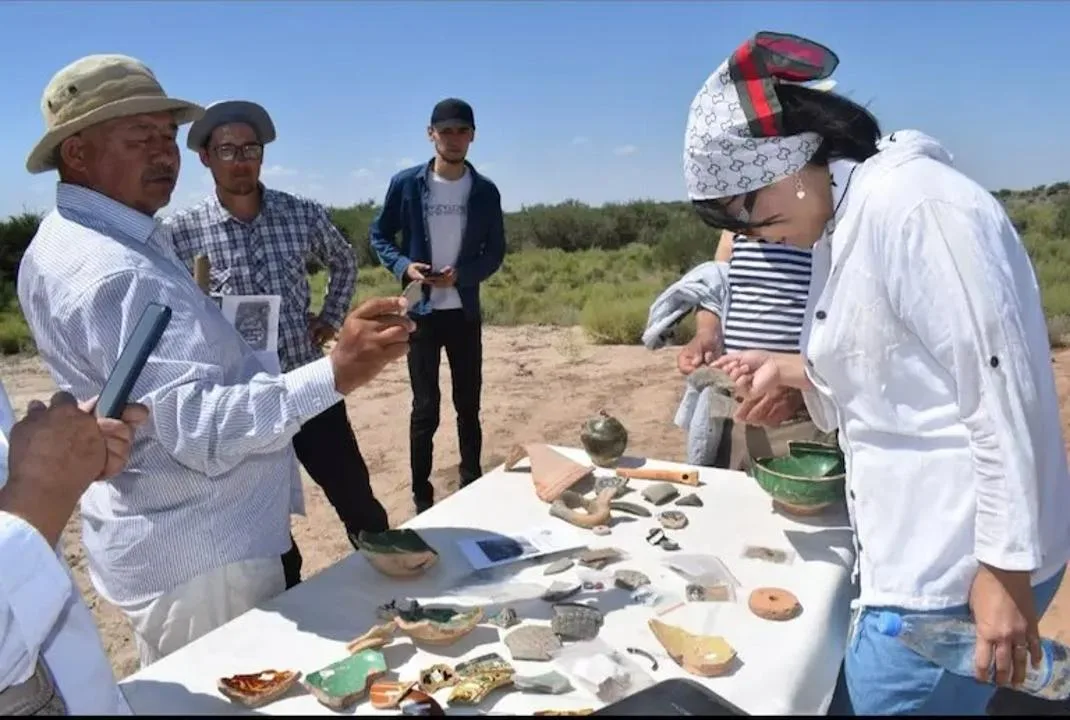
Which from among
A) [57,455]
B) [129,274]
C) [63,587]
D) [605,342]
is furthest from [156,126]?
[605,342]

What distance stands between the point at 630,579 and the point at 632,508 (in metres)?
0.45

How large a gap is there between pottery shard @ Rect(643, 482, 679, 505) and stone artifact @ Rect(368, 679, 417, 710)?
43.5 inches

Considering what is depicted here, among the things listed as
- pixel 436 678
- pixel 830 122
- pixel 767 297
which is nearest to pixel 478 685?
pixel 436 678

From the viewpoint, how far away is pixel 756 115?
1.65 metres

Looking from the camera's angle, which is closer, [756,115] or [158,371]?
[756,115]

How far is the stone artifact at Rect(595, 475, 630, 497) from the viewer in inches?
103

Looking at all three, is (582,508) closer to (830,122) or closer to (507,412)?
(830,122)

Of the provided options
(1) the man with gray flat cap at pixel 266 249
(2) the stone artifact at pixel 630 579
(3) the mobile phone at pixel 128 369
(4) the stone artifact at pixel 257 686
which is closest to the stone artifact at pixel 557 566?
(2) the stone artifact at pixel 630 579

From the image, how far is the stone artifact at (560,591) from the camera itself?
196 cm

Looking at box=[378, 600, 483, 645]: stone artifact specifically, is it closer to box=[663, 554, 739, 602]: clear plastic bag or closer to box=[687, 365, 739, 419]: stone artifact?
box=[663, 554, 739, 602]: clear plastic bag

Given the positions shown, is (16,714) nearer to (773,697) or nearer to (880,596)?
(773,697)

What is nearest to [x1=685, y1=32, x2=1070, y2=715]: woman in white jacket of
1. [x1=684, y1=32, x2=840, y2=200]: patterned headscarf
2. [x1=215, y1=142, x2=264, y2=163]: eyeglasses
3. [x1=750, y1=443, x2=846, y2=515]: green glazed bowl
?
[x1=684, y1=32, x2=840, y2=200]: patterned headscarf

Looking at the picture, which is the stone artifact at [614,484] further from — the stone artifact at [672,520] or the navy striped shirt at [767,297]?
the navy striped shirt at [767,297]

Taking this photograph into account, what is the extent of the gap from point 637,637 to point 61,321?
1.35 metres
